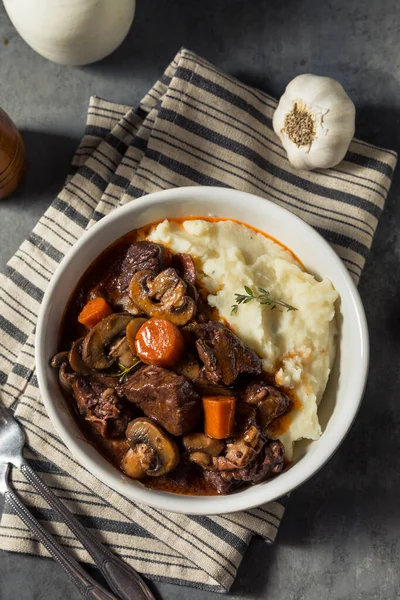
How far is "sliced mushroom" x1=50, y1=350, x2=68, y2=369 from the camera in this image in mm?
4117

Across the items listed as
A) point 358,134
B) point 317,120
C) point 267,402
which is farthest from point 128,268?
point 358,134

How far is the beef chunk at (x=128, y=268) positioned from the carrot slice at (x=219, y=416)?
2.64ft

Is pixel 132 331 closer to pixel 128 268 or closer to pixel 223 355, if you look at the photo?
pixel 128 268

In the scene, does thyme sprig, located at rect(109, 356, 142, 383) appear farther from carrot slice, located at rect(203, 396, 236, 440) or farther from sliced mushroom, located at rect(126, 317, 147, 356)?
carrot slice, located at rect(203, 396, 236, 440)

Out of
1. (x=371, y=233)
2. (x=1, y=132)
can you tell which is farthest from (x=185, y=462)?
(x=1, y=132)

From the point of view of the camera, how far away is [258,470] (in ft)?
12.9

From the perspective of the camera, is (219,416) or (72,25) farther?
(72,25)

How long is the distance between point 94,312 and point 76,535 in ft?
5.63

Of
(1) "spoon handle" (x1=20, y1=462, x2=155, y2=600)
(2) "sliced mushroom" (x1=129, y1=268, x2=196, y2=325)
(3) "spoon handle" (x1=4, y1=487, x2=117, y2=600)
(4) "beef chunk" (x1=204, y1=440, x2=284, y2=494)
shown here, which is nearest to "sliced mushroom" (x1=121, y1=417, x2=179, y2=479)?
(4) "beef chunk" (x1=204, y1=440, x2=284, y2=494)

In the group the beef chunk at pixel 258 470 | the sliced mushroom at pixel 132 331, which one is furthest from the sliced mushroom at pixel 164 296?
the beef chunk at pixel 258 470

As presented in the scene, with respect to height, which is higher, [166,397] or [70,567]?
[166,397]

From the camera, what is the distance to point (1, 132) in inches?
182

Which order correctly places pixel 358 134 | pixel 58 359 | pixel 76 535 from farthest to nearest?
pixel 358 134 < pixel 76 535 < pixel 58 359

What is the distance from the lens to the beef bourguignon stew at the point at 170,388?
12.7 ft
